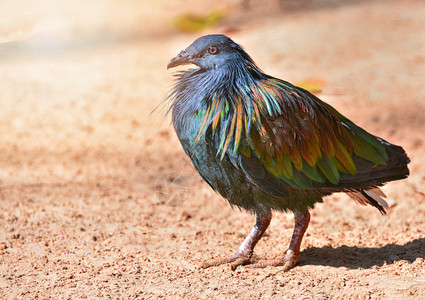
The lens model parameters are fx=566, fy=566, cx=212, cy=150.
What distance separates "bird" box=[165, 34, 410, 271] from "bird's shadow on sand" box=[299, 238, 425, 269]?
0.92 feet

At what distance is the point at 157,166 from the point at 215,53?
8.52ft

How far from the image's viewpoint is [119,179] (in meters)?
6.32

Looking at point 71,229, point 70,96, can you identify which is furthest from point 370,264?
point 70,96

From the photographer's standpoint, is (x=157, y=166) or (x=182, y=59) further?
(x=157, y=166)

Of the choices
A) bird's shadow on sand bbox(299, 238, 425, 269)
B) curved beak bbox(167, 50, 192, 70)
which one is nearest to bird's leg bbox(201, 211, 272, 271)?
bird's shadow on sand bbox(299, 238, 425, 269)

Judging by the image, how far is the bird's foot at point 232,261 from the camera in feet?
14.2

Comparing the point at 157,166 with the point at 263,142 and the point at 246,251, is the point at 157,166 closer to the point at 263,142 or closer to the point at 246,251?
the point at 246,251

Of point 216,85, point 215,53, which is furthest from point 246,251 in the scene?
point 215,53

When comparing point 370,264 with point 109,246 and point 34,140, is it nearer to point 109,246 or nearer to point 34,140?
point 109,246

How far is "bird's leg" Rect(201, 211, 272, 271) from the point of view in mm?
4344

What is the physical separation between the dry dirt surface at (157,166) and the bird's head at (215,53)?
1.55 meters

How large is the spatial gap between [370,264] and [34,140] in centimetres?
439

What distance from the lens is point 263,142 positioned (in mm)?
3998

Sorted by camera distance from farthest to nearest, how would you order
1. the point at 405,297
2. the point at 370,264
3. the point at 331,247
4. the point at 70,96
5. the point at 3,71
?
the point at 3,71 → the point at 70,96 → the point at 331,247 → the point at 370,264 → the point at 405,297
